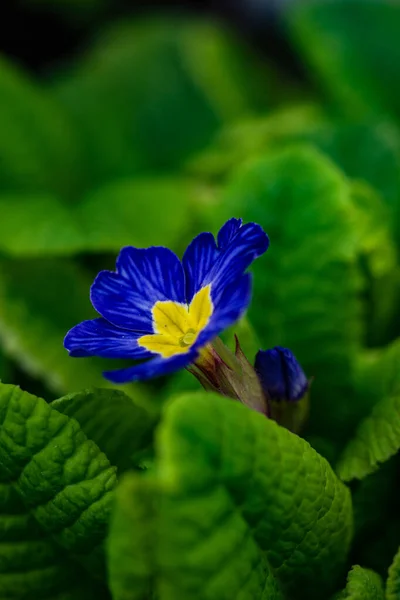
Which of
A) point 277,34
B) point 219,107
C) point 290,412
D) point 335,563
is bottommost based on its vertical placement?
point 335,563

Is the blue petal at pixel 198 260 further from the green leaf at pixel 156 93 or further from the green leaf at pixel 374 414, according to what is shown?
the green leaf at pixel 156 93

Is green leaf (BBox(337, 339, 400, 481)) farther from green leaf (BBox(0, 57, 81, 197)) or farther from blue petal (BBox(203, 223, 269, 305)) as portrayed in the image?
green leaf (BBox(0, 57, 81, 197))

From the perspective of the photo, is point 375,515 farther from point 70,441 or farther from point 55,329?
point 55,329

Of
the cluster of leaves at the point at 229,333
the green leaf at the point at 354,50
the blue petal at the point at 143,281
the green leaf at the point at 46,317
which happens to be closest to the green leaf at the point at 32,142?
the cluster of leaves at the point at 229,333

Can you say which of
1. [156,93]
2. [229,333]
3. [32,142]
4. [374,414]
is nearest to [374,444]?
[374,414]

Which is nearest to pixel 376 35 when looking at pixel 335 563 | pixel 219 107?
pixel 219 107

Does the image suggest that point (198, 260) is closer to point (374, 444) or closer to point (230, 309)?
point (230, 309)
